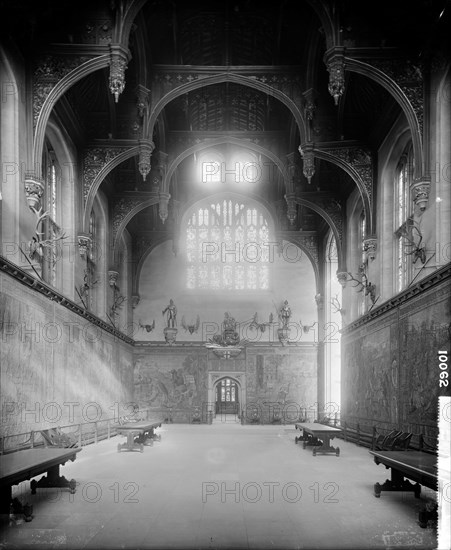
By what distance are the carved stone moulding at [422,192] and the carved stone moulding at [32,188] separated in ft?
26.3

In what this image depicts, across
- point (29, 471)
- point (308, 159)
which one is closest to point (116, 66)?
point (308, 159)

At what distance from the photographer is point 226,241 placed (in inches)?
1174

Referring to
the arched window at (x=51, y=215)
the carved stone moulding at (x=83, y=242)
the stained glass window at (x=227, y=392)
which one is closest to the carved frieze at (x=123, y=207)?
the carved stone moulding at (x=83, y=242)

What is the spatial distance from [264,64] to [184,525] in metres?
15.0

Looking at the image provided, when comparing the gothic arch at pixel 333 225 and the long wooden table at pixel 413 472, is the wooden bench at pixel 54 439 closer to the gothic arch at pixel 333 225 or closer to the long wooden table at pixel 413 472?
the long wooden table at pixel 413 472

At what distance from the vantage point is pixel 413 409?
46.5 feet

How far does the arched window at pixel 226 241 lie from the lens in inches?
1175

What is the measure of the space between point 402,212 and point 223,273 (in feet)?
45.2

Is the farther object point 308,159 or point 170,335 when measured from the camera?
point 170,335

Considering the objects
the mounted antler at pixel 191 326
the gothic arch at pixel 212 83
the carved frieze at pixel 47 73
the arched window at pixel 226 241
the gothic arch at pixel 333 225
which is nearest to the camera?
the carved frieze at pixel 47 73

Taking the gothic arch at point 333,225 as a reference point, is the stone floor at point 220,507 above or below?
below

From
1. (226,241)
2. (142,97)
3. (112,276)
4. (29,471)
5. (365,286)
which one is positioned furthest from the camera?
(226,241)

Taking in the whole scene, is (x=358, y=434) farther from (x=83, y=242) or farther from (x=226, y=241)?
(x=226, y=241)

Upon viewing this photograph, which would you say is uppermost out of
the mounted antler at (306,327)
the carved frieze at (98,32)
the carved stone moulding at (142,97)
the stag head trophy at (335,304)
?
the carved frieze at (98,32)
